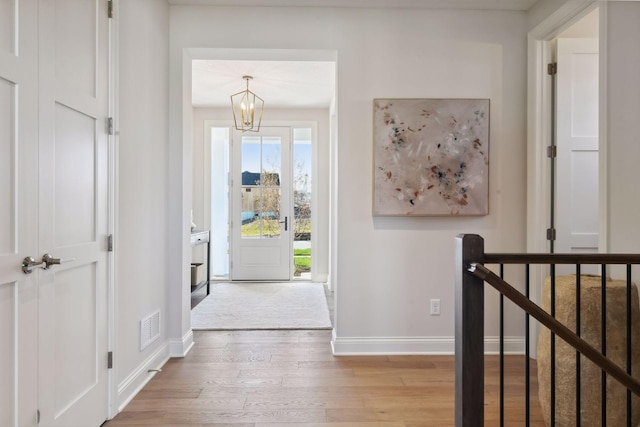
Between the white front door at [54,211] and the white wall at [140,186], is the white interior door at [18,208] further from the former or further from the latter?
the white wall at [140,186]

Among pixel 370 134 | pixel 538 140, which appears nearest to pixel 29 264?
pixel 370 134

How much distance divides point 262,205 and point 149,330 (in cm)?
328

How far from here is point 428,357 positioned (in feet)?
9.50

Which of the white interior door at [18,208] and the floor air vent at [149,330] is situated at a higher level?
the white interior door at [18,208]

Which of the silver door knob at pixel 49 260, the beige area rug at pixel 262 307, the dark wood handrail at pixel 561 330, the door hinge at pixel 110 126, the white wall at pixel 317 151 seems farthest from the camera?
the white wall at pixel 317 151

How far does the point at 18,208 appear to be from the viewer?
1.41 m

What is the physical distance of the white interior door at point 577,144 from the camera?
275 centimetres

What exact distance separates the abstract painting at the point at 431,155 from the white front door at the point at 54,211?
188cm

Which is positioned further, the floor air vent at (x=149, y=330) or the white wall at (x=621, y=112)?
the floor air vent at (x=149, y=330)

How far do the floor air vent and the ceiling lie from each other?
92.3 inches

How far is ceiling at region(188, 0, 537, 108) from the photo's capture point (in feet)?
9.38

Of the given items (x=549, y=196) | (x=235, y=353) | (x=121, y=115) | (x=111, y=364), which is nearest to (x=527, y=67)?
(x=549, y=196)

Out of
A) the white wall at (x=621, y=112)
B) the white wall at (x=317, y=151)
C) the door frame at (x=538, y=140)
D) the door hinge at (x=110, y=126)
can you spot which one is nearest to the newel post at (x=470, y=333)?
the white wall at (x=621, y=112)

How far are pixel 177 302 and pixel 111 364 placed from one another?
891 millimetres
